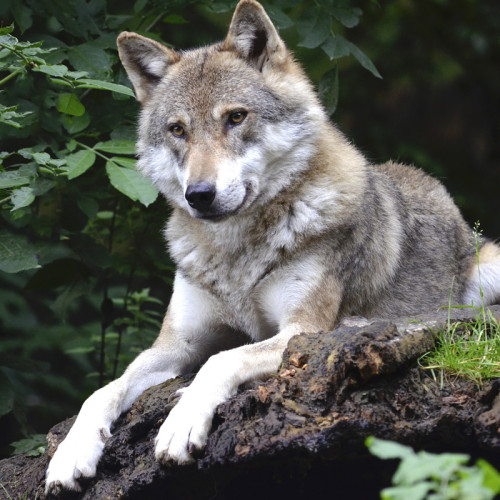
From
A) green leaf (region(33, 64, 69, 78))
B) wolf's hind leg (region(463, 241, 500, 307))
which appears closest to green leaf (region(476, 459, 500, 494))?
green leaf (region(33, 64, 69, 78))

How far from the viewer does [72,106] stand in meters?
4.52

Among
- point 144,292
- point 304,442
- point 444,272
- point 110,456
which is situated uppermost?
point 304,442

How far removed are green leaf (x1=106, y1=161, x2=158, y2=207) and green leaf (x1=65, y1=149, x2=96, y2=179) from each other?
12 centimetres

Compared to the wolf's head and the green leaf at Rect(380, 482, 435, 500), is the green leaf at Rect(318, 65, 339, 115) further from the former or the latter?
the green leaf at Rect(380, 482, 435, 500)

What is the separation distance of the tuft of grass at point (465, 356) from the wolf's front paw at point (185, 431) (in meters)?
1.01

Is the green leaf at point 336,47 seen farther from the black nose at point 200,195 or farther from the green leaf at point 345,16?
the black nose at point 200,195

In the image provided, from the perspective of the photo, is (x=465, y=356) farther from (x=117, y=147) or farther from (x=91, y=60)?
(x=91, y=60)

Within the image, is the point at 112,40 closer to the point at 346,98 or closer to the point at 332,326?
the point at 332,326

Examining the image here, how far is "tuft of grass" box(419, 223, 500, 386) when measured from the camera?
133 inches

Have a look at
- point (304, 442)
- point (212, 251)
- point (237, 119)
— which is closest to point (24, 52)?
point (237, 119)

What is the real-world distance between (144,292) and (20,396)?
4.14 ft

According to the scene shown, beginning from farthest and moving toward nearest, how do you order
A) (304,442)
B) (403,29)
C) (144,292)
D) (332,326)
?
(403,29) → (144,292) → (332,326) → (304,442)

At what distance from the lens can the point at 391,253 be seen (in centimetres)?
494

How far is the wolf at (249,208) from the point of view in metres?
4.25
